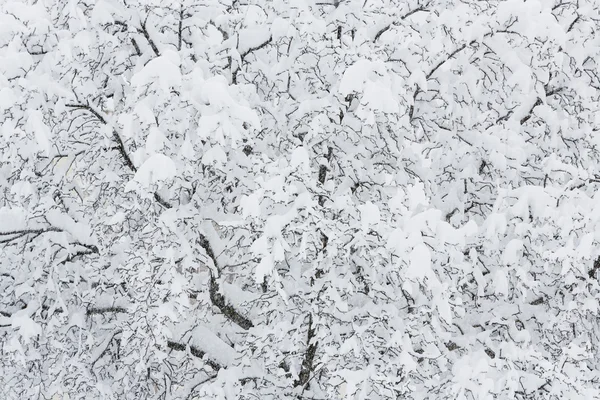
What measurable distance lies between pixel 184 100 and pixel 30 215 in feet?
7.72

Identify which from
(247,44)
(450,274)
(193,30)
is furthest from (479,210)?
(193,30)

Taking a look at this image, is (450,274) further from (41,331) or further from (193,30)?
(41,331)

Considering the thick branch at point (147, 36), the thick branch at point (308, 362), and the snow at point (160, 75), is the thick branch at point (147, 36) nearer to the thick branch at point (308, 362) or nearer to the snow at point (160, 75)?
the snow at point (160, 75)

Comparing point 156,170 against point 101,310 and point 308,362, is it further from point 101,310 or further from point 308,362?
point 101,310

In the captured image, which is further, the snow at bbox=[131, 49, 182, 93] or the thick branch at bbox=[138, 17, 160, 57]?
the thick branch at bbox=[138, 17, 160, 57]

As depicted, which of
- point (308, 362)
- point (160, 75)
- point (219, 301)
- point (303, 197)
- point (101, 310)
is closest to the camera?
point (160, 75)

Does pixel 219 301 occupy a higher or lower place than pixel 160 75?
lower

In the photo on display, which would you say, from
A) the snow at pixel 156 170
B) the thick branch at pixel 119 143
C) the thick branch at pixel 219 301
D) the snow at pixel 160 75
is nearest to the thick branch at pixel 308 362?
the thick branch at pixel 219 301

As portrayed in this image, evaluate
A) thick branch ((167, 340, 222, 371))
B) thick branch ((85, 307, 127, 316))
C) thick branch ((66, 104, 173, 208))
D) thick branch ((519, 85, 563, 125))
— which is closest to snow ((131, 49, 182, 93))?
thick branch ((66, 104, 173, 208))

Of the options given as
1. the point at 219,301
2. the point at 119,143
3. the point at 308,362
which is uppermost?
the point at 119,143

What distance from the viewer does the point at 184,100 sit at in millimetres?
4074

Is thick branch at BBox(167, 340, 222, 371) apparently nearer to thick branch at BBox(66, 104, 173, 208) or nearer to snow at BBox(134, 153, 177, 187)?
thick branch at BBox(66, 104, 173, 208)

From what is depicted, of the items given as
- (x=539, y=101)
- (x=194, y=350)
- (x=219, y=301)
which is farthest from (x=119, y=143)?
(x=539, y=101)

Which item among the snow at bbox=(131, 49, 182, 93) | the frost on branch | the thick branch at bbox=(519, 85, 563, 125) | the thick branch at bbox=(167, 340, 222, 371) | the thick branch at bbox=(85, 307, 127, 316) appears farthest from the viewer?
the thick branch at bbox=(85, 307, 127, 316)
